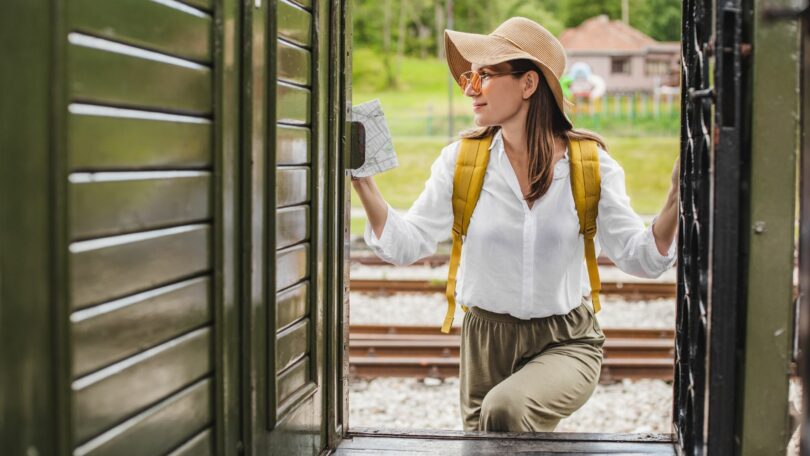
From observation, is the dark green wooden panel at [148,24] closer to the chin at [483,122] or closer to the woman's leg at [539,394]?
the chin at [483,122]

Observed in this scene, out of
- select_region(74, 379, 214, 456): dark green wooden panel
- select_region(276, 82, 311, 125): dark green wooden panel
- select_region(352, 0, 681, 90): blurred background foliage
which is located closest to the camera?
select_region(74, 379, 214, 456): dark green wooden panel

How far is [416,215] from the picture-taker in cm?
395

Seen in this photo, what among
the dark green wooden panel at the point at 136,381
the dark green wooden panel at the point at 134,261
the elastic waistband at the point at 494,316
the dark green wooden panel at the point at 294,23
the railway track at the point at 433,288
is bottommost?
the railway track at the point at 433,288

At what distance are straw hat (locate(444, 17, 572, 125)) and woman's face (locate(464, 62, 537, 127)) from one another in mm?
67

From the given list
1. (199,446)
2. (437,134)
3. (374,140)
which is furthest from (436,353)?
(437,134)

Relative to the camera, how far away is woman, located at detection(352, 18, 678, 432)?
146 inches

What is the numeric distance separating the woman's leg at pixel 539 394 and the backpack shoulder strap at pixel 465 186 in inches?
16.3

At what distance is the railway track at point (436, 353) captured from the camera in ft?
22.4

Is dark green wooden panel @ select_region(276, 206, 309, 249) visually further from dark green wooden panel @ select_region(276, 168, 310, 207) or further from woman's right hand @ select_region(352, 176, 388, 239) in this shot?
woman's right hand @ select_region(352, 176, 388, 239)

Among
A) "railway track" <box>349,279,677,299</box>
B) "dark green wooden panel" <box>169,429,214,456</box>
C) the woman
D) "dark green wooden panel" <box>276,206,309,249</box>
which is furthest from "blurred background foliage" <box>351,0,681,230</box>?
"dark green wooden panel" <box>169,429,214,456</box>

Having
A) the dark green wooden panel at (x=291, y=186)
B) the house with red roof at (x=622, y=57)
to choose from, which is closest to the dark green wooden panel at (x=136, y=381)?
the dark green wooden panel at (x=291, y=186)

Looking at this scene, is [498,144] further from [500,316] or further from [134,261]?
[134,261]

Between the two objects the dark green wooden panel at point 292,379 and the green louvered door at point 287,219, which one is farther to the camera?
the dark green wooden panel at point 292,379

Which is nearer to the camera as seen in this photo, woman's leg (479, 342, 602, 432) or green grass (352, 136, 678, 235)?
woman's leg (479, 342, 602, 432)
